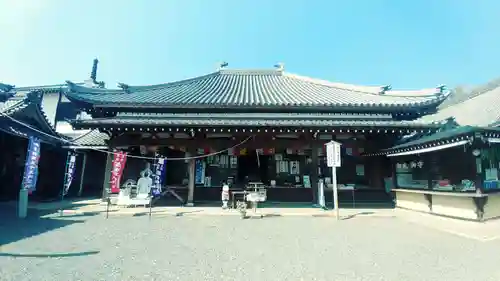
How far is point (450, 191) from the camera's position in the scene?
25.9 ft

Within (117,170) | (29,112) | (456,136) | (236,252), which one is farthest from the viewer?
(29,112)

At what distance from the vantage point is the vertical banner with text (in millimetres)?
9219

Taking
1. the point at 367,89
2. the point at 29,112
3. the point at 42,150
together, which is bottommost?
the point at 42,150

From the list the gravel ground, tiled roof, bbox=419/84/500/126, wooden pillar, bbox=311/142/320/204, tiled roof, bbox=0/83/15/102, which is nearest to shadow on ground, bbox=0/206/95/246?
the gravel ground

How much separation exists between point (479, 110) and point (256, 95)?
54.9 ft

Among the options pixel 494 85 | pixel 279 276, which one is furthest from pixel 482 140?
pixel 494 85

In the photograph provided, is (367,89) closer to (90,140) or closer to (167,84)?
(167,84)

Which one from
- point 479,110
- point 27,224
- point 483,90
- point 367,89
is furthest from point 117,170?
point 483,90

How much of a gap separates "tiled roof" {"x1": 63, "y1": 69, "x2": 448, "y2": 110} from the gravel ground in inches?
236

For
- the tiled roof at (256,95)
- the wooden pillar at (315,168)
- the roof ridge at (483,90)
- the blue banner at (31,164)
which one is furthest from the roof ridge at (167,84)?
the roof ridge at (483,90)

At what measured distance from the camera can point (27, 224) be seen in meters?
6.79

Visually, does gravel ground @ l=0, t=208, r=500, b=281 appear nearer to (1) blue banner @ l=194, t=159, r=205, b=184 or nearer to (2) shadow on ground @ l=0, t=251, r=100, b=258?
(2) shadow on ground @ l=0, t=251, r=100, b=258

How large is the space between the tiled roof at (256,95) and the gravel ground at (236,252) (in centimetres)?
599

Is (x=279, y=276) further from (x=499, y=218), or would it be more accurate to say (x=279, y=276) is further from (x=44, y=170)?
(x=44, y=170)
